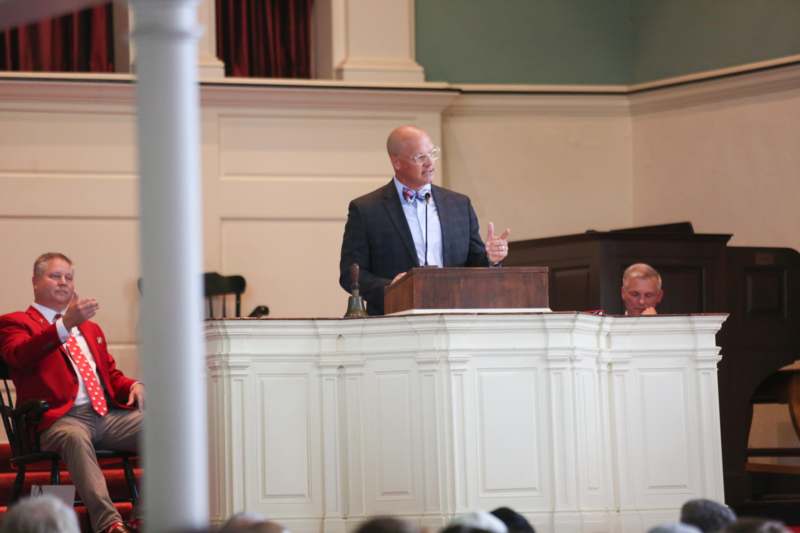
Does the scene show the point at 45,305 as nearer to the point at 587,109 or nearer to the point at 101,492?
the point at 101,492

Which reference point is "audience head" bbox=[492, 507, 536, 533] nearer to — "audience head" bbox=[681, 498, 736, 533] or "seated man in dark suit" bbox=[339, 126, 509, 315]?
"audience head" bbox=[681, 498, 736, 533]

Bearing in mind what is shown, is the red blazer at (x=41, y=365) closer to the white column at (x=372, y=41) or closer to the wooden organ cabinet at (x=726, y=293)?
the wooden organ cabinet at (x=726, y=293)

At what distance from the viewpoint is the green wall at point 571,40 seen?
34.5 ft

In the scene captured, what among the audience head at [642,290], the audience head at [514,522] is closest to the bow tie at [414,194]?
the audience head at [642,290]

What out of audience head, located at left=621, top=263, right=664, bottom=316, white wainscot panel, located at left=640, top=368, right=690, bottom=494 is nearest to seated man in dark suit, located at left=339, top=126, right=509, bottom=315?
white wainscot panel, located at left=640, top=368, right=690, bottom=494

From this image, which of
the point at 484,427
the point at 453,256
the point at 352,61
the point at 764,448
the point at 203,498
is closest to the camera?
the point at 203,498

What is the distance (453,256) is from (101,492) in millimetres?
1829

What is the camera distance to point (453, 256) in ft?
22.9

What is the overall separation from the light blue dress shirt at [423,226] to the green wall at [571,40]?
12.1 ft

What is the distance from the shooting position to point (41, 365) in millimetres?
7008

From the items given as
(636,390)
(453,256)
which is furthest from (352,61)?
(636,390)

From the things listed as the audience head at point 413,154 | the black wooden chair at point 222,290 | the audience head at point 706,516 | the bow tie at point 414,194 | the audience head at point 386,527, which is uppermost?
the audience head at point 413,154

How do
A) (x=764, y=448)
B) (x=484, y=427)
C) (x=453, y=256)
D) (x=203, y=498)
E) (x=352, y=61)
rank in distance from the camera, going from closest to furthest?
(x=203, y=498), (x=484, y=427), (x=453, y=256), (x=764, y=448), (x=352, y=61)

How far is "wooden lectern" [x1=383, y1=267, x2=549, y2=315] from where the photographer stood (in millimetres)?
6145
